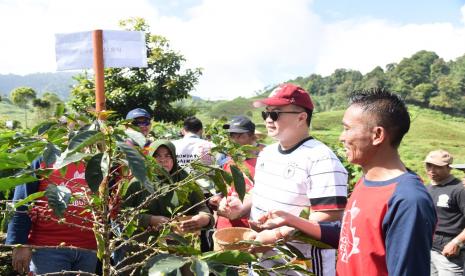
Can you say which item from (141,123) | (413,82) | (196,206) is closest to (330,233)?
(196,206)

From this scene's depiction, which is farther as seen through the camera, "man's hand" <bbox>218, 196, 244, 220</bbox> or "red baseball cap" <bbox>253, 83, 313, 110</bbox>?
"man's hand" <bbox>218, 196, 244, 220</bbox>

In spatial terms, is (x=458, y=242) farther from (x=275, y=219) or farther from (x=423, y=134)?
(x=423, y=134)

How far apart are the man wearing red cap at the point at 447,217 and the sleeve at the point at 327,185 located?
2.14m

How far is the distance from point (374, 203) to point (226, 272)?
0.64 m

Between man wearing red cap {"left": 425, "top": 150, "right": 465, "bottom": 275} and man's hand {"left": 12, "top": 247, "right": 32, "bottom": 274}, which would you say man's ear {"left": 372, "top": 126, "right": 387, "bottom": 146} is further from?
man wearing red cap {"left": 425, "top": 150, "right": 465, "bottom": 275}

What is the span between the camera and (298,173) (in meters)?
1.86

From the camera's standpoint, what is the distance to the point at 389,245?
3.89ft

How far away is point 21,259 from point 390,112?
190 centimetres

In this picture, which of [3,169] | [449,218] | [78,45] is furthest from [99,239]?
[449,218]

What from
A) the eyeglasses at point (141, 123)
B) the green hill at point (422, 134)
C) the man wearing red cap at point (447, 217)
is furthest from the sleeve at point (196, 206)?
the green hill at point (422, 134)

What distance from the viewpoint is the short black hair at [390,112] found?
4.49 feet

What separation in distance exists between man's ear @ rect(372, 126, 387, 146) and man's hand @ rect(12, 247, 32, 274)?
1786 millimetres

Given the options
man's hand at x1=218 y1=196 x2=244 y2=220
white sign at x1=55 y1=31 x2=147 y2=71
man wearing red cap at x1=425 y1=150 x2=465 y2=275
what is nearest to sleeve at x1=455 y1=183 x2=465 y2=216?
man wearing red cap at x1=425 y1=150 x2=465 y2=275

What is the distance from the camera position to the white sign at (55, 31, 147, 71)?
229 centimetres
